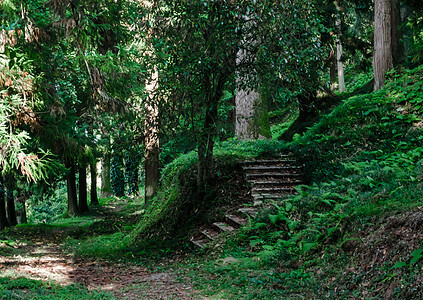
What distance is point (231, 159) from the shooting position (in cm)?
1002

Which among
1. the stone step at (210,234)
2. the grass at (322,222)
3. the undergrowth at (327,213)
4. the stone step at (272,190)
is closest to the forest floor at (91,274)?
the grass at (322,222)

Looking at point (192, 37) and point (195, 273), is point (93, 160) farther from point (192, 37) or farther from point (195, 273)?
point (195, 273)

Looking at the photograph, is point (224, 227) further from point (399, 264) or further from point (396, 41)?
point (396, 41)

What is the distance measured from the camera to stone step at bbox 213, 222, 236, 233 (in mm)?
7954

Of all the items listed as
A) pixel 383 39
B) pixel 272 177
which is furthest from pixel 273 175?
pixel 383 39

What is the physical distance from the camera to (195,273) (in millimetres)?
6453

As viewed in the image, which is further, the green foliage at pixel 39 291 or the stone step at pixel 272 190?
the stone step at pixel 272 190

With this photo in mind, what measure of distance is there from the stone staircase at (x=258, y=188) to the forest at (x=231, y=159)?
0.13 feet

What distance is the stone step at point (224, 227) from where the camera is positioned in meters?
7.95

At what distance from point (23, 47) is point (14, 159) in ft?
10.3

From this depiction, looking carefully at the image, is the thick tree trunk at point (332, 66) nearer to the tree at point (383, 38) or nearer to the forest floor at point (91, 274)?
the tree at point (383, 38)

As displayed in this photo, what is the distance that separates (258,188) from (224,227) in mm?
1368

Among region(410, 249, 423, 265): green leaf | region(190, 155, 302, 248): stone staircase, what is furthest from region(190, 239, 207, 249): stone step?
region(410, 249, 423, 265): green leaf

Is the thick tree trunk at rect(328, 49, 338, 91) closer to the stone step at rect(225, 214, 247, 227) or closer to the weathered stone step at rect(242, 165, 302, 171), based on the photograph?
the weathered stone step at rect(242, 165, 302, 171)
